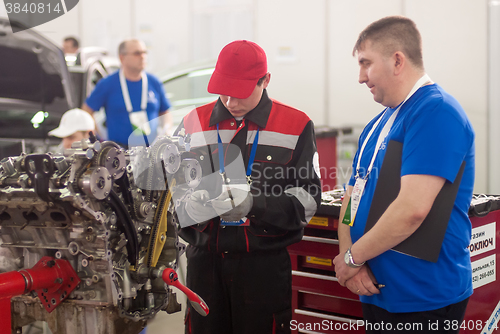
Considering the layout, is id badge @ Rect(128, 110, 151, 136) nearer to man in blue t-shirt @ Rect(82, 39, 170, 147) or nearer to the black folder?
man in blue t-shirt @ Rect(82, 39, 170, 147)

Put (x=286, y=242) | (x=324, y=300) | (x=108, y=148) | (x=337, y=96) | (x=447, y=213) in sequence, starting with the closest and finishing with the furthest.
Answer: (x=108, y=148) → (x=447, y=213) → (x=286, y=242) → (x=324, y=300) → (x=337, y=96)

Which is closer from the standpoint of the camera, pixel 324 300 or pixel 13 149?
pixel 324 300

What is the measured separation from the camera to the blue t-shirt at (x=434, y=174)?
1299mm

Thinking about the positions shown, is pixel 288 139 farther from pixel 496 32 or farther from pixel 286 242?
pixel 496 32

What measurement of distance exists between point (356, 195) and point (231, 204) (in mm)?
481

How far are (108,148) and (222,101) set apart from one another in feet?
2.00

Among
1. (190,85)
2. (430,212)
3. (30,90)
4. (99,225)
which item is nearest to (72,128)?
(30,90)

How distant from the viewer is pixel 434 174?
129cm

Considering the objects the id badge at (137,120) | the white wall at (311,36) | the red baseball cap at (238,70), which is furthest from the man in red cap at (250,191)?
the white wall at (311,36)

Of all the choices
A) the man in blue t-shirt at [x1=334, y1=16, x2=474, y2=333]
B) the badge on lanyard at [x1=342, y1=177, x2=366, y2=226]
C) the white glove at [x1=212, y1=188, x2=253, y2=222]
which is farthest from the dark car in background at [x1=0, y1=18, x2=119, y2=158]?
the man in blue t-shirt at [x1=334, y1=16, x2=474, y2=333]

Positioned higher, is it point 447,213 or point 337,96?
point 337,96

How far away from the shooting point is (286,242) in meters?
1.68

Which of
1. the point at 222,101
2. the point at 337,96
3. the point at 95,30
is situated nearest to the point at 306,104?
the point at 337,96

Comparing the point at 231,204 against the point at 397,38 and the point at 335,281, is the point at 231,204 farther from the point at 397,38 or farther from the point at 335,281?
the point at 335,281
